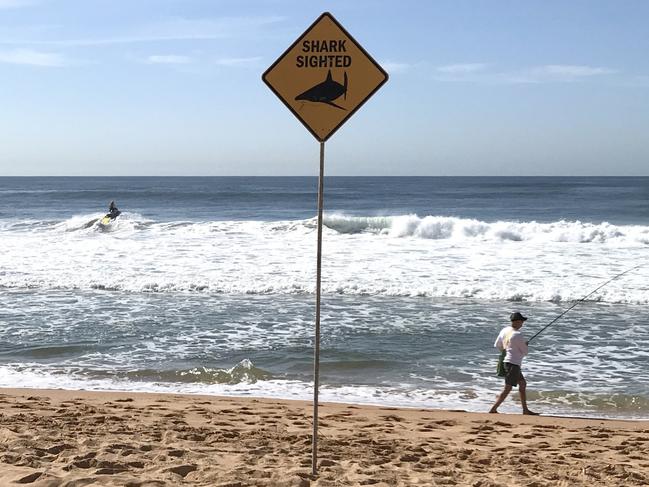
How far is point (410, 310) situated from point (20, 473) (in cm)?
1069

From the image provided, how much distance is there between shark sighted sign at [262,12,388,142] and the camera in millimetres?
4707

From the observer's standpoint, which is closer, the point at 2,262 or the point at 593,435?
the point at 593,435

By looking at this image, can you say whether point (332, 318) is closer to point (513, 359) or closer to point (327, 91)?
point (513, 359)

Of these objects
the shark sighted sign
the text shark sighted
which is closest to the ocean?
the shark sighted sign

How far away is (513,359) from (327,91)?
5351 millimetres

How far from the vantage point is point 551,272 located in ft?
65.3

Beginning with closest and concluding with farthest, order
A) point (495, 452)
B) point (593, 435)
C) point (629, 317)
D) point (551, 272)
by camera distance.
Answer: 1. point (495, 452)
2. point (593, 435)
3. point (629, 317)
4. point (551, 272)

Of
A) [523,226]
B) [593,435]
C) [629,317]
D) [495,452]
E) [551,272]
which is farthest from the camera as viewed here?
[523,226]

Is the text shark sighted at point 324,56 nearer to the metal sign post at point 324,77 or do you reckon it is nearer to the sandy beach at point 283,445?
the metal sign post at point 324,77

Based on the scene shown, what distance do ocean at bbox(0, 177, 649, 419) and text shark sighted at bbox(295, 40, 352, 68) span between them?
5.42m

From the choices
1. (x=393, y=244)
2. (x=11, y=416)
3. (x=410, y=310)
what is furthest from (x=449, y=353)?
(x=393, y=244)

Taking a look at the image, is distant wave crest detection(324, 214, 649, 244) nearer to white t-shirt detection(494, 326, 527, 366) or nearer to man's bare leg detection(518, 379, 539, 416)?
white t-shirt detection(494, 326, 527, 366)

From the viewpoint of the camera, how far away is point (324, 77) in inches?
188

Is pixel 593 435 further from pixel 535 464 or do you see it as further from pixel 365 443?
pixel 365 443
